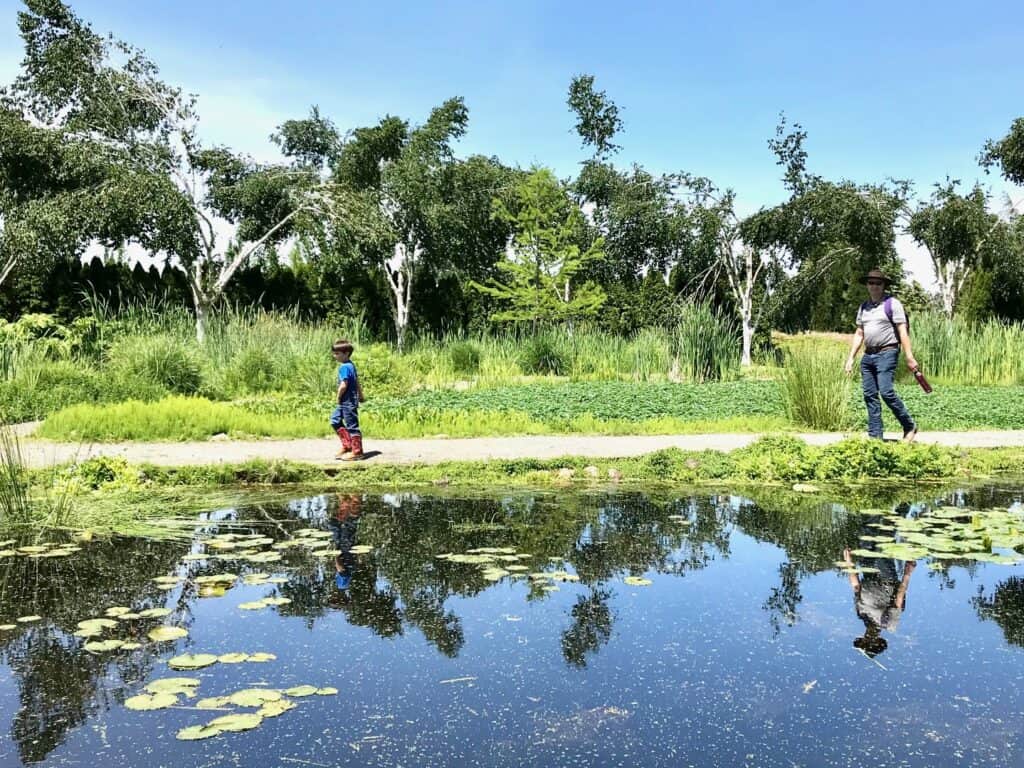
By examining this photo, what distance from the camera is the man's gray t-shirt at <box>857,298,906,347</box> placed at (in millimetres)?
8250

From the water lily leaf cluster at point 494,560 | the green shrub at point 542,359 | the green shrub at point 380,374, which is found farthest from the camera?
the green shrub at point 542,359

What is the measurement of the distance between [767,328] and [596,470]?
1871cm

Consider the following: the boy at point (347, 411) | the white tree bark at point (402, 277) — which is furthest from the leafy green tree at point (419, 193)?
the boy at point (347, 411)

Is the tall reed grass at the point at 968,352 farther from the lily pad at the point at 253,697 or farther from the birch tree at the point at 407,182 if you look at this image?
the lily pad at the point at 253,697

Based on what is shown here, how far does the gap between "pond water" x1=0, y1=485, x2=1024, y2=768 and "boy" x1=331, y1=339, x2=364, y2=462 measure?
7.17 feet

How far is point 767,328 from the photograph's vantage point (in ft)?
81.6

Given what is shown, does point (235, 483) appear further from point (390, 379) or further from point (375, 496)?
point (390, 379)

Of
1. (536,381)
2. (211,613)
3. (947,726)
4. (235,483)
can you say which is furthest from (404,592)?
(536,381)

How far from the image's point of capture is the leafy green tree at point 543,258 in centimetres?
2448

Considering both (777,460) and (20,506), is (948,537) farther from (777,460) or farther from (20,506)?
(20,506)

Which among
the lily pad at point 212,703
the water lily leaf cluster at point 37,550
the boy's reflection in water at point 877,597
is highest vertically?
the water lily leaf cluster at point 37,550

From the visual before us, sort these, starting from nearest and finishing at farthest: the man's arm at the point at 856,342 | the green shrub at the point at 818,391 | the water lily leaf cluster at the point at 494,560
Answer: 1. the water lily leaf cluster at the point at 494,560
2. the man's arm at the point at 856,342
3. the green shrub at the point at 818,391

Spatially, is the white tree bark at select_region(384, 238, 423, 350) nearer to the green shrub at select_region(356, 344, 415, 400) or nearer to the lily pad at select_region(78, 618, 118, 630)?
the green shrub at select_region(356, 344, 415, 400)

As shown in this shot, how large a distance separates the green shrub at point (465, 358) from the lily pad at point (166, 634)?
14355 millimetres
